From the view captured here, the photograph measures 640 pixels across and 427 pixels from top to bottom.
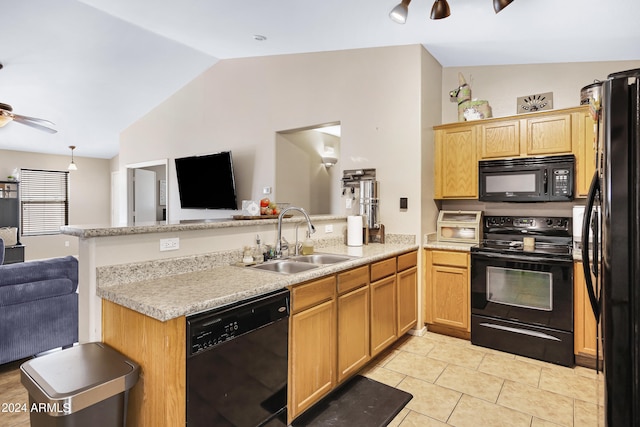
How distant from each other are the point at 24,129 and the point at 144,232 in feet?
21.6

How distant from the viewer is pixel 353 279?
A: 8.09 ft

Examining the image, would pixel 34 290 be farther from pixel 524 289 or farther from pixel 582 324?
pixel 582 324

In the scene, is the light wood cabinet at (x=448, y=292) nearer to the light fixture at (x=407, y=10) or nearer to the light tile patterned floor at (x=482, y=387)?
the light tile patterned floor at (x=482, y=387)

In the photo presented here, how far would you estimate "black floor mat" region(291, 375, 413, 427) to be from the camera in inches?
83.5

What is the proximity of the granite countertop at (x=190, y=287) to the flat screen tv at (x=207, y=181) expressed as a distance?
2.96m

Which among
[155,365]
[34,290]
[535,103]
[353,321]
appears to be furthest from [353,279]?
[535,103]

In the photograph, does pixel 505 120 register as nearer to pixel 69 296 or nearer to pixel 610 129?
pixel 610 129

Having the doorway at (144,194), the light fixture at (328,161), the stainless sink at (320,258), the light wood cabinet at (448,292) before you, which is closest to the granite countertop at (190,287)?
the stainless sink at (320,258)

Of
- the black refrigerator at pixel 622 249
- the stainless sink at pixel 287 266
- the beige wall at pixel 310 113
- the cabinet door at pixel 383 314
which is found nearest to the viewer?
the black refrigerator at pixel 622 249

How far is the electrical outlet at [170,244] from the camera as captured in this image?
6.63ft

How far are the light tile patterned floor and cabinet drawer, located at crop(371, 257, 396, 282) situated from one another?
2.46 feet

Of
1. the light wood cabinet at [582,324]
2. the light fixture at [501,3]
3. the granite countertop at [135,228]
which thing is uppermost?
the light fixture at [501,3]

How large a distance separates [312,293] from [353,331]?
0.59 meters

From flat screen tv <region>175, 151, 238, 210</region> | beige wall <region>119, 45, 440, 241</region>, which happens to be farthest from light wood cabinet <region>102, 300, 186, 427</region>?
flat screen tv <region>175, 151, 238, 210</region>
